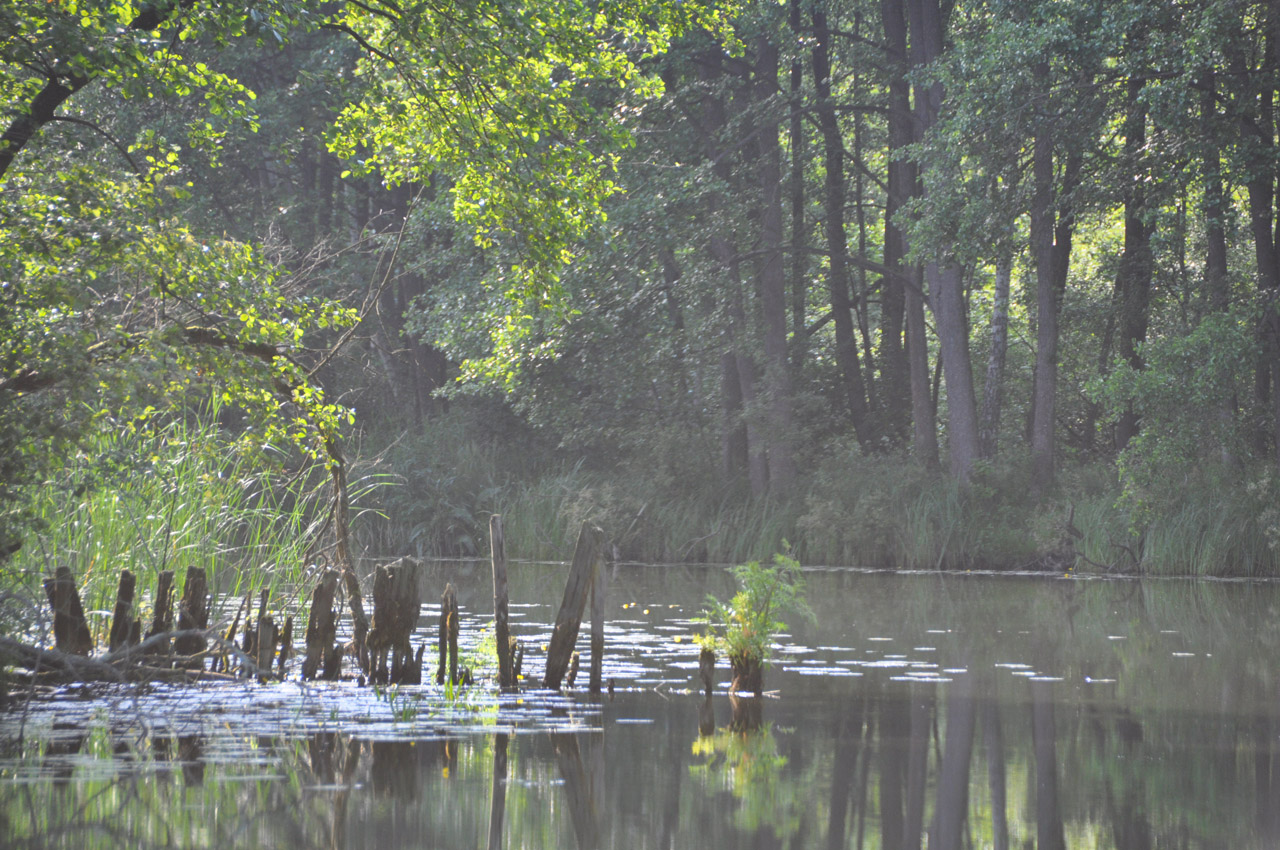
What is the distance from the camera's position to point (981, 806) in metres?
5.66

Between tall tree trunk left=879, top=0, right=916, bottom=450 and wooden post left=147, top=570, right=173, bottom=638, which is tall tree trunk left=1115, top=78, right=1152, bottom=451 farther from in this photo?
wooden post left=147, top=570, right=173, bottom=638

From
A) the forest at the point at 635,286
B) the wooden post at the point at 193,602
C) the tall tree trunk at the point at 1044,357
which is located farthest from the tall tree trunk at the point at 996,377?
the wooden post at the point at 193,602

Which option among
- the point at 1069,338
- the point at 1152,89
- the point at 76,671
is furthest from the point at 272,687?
the point at 1069,338

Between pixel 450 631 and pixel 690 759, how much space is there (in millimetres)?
2362

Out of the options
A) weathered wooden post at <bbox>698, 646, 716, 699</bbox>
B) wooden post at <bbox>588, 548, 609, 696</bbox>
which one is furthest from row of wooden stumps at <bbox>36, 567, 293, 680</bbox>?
weathered wooden post at <bbox>698, 646, 716, 699</bbox>

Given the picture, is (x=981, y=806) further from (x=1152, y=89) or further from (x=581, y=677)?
(x=1152, y=89)

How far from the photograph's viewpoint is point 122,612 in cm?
767

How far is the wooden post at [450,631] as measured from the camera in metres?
8.11

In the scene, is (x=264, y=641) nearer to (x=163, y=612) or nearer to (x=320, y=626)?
(x=320, y=626)

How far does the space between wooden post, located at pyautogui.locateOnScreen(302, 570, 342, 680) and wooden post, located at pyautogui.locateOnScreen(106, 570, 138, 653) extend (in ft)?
3.39

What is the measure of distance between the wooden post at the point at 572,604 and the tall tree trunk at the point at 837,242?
18364mm

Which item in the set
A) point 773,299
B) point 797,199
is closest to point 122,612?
point 773,299

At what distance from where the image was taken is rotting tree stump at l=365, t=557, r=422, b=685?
26.3ft

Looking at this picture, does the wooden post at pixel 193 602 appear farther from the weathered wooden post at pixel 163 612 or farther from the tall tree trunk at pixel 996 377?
the tall tree trunk at pixel 996 377
